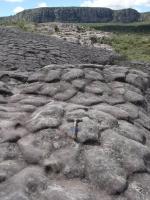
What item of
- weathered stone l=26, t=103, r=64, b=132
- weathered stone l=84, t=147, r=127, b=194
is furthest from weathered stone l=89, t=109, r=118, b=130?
weathered stone l=84, t=147, r=127, b=194

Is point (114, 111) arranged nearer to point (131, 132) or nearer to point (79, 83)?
point (131, 132)

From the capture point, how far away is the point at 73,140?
8898 millimetres

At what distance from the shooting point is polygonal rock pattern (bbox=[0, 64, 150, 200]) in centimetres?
768

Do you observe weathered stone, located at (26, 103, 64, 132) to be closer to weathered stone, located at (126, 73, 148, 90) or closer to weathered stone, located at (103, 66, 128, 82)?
weathered stone, located at (103, 66, 128, 82)

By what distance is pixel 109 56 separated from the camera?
101 ft

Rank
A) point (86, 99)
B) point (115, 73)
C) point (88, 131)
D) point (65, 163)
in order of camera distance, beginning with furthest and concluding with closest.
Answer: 1. point (115, 73)
2. point (86, 99)
3. point (88, 131)
4. point (65, 163)

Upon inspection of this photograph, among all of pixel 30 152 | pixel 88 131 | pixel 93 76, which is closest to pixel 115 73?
pixel 93 76

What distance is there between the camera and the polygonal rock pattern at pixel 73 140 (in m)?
7.68

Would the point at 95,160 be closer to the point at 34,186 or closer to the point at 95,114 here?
the point at 34,186

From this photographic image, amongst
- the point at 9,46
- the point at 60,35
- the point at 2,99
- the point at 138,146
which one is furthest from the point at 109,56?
the point at 138,146

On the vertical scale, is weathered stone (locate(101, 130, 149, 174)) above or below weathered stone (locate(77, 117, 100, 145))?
below

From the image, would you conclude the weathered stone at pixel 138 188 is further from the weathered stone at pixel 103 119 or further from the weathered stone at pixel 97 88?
the weathered stone at pixel 97 88

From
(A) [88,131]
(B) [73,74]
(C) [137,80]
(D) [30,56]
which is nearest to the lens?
(A) [88,131]

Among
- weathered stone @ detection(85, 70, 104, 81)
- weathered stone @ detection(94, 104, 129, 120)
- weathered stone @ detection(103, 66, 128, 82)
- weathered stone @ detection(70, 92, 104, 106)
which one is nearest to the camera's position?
weathered stone @ detection(94, 104, 129, 120)
